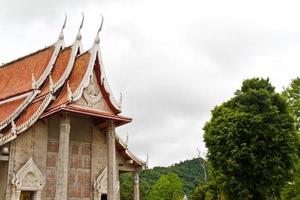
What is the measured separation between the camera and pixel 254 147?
21750mm

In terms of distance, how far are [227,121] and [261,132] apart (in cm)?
199

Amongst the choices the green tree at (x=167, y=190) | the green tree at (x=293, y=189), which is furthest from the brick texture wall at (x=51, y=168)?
the green tree at (x=167, y=190)

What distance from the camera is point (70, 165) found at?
16.2 metres

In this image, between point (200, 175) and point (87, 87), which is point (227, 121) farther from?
point (200, 175)

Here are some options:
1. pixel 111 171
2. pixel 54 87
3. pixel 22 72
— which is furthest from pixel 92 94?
pixel 22 72

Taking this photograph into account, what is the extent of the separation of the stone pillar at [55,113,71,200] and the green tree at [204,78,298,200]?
399 inches

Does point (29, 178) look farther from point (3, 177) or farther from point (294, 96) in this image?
point (294, 96)

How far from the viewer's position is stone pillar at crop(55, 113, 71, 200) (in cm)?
1405

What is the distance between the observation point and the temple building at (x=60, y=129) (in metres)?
14.8

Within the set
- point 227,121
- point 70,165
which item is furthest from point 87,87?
point 227,121

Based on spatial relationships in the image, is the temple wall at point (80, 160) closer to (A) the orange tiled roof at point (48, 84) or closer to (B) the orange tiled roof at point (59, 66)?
(A) the orange tiled roof at point (48, 84)

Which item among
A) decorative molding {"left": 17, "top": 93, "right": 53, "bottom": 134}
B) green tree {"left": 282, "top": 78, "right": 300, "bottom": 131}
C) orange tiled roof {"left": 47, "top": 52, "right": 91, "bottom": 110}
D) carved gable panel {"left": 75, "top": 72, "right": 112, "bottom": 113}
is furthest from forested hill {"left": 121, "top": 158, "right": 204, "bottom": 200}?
decorative molding {"left": 17, "top": 93, "right": 53, "bottom": 134}

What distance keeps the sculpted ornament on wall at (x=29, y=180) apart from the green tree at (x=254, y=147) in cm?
1060

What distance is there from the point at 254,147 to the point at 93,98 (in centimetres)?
990
